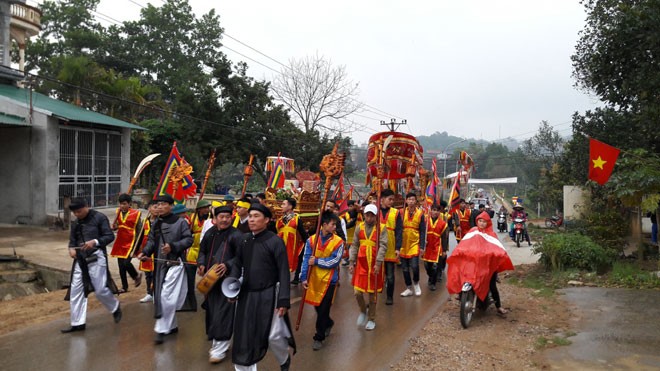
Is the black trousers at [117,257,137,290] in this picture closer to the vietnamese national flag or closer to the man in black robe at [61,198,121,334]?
the man in black robe at [61,198,121,334]

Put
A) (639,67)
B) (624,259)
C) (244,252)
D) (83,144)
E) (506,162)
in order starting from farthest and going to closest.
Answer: (506,162) < (83,144) < (639,67) < (624,259) < (244,252)

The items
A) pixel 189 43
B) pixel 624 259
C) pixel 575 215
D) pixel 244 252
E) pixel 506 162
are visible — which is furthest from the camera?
pixel 506 162

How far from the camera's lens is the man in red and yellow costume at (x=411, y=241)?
8695 millimetres

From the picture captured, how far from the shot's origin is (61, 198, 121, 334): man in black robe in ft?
20.7

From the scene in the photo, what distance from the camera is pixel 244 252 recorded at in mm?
4535

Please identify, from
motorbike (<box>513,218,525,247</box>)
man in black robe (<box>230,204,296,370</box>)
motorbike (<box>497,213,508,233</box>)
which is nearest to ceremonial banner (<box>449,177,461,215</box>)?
motorbike (<box>513,218,525,247</box>)

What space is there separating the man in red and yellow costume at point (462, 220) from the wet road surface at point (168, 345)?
4.66m

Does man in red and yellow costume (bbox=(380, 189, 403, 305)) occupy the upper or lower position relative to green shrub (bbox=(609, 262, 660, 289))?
upper

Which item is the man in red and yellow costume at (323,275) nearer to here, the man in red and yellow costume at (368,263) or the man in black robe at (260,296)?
the man in red and yellow costume at (368,263)

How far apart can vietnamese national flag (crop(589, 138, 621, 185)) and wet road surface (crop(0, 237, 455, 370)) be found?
4.60m

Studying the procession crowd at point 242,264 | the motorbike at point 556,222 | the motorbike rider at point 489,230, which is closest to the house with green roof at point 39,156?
the procession crowd at point 242,264

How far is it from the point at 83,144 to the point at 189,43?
2601cm

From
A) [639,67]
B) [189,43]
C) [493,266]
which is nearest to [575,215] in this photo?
[639,67]

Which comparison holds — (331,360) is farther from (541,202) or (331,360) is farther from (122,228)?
(541,202)
